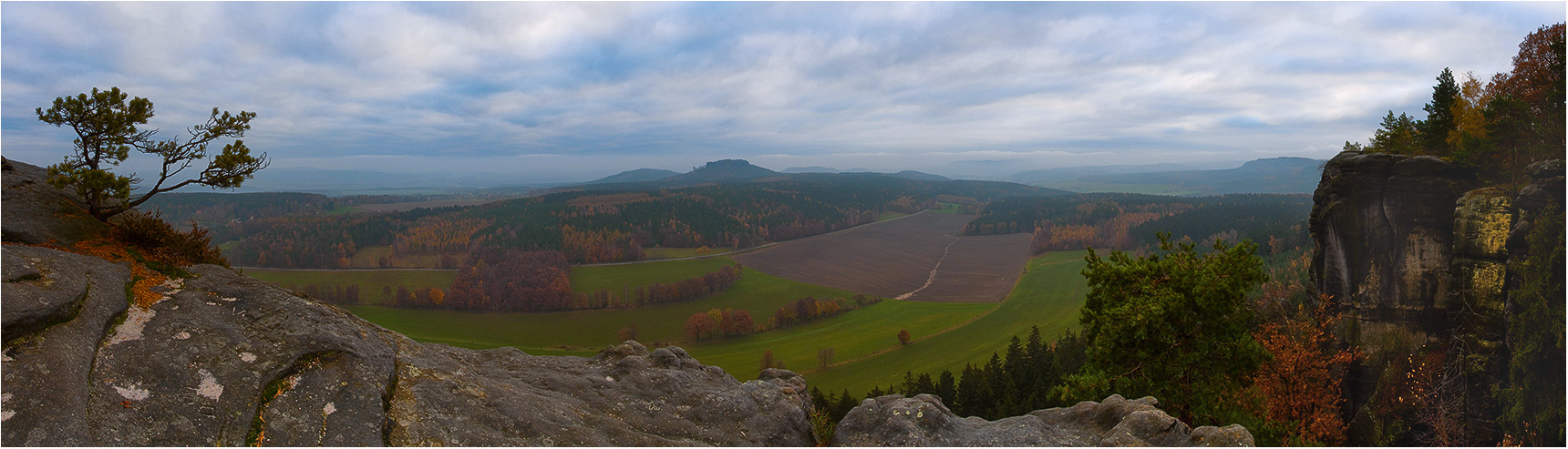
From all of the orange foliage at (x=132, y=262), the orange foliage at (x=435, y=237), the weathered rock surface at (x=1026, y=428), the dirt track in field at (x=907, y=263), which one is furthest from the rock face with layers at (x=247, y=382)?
the orange foliage at (x=435, y=237)

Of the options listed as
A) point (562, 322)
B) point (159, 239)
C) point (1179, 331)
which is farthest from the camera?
point (562, 322)

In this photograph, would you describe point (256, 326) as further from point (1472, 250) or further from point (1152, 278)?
point (1472, 250)

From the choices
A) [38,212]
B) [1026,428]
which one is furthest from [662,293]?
[1026,428]

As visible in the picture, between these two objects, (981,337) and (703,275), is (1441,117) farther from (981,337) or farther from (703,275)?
(703,275)

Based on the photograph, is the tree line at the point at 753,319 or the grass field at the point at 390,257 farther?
the grass field at the point at 390,257

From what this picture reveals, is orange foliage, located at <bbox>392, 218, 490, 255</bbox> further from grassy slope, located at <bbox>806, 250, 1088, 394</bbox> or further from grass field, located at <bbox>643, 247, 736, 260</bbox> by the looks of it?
grassy slope, located at <bbox>806, 250, 1088, 394</bbox>

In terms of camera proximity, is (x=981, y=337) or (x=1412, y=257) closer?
(x=1412, y=257)

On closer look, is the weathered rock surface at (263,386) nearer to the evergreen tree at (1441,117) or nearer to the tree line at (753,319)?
the evergreen tree at (1441,117)
